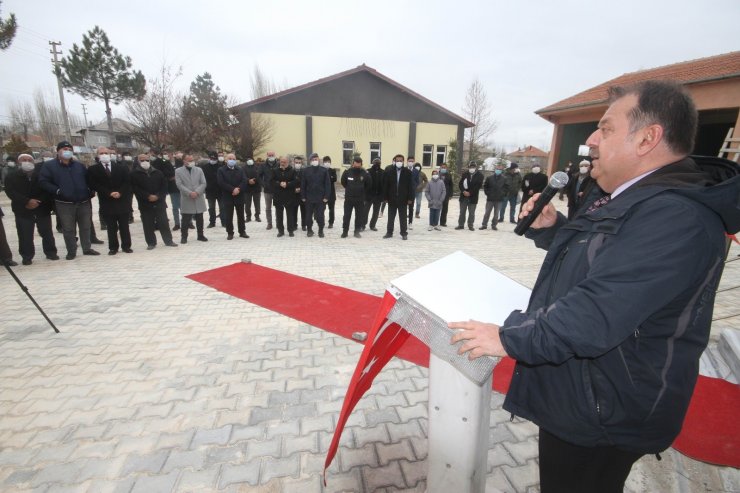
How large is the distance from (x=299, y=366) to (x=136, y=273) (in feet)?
13.9

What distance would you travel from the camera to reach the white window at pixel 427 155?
79.6 feet

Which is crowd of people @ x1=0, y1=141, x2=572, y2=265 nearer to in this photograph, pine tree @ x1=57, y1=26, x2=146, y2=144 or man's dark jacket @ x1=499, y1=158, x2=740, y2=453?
man's dark jacket @ x1=499, y1=158, x2=740, y2=453

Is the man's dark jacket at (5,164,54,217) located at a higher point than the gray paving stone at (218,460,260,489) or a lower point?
higher

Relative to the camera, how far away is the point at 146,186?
7238 mm

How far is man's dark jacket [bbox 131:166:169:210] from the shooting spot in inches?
283

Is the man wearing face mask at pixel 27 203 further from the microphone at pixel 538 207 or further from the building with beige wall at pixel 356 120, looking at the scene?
the building with beige wall at pixel 356 120

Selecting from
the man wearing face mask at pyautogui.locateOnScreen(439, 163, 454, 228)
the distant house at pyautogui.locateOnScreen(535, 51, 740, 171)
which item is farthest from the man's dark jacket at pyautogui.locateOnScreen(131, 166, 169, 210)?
the distant house at pyautogui.locateOnScreen(535, 51, 740, 171)

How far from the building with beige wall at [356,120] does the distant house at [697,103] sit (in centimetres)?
741

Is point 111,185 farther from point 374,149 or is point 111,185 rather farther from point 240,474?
point 374,149

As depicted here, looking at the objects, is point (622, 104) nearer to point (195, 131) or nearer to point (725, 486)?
point (725, 486)

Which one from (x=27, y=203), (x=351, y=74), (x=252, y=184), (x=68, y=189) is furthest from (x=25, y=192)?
(x=351, y=74)

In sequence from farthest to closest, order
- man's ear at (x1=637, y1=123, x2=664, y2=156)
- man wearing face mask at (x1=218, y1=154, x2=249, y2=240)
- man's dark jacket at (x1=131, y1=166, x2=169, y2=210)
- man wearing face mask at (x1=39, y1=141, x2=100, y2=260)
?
man wearing face mask at (x1=218, y1=154, x2=249, y2=240) < man's dark jacket at (x1=131, y1=166, x2=169, y2=210) < man wearing face mask at (x1=39, y1=141, x2=100, y2=260) < man's ear at (x1=637, y1=123, x2=664, y2=156)

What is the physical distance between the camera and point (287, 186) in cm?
873

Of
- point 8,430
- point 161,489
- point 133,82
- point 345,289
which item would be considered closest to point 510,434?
point 161,489
